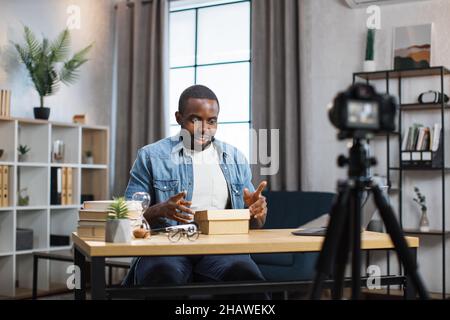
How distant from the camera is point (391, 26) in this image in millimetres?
5023

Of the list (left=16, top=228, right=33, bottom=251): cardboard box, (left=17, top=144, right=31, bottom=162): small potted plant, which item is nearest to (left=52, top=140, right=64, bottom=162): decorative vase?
(left=17, top=144, right=31, bottom=162): small potted plant

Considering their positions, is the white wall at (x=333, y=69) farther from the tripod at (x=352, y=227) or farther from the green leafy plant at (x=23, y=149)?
the tripod at (x=352, y=227)

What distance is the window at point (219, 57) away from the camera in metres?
5.75

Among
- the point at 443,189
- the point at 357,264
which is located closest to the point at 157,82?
the point at 443,189

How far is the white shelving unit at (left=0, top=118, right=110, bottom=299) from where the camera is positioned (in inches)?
198

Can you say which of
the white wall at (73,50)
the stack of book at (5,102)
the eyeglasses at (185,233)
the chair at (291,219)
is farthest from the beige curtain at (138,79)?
the eyeglasses at (185,233)

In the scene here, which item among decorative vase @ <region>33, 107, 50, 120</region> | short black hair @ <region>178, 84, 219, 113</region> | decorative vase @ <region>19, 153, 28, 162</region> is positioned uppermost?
decorative vase @ <region>33, 107, 50, 120</region>

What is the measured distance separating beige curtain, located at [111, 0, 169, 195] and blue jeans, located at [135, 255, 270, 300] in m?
3.36

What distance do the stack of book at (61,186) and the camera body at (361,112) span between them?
4.26m

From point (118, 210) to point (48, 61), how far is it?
11.8 ft

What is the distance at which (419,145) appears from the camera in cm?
472

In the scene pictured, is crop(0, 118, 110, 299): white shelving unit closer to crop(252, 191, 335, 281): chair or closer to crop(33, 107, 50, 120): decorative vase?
crop(33, 107, 50, 120): decorative vase

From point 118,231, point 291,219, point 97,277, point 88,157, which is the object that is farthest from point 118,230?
point 88,157

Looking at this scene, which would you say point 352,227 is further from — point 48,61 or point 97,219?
point 48,61
